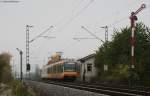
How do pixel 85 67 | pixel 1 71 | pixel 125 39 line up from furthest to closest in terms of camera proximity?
pixel 1 71, pixel 85 67, pixel 125 39

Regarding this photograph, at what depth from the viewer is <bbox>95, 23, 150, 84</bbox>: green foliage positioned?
2062 inches

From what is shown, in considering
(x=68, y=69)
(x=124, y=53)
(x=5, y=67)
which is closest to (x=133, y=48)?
(x=124, y=53)

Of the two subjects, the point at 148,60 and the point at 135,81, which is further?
the point at 148,60

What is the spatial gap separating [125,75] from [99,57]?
11670mm

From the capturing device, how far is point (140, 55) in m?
53.6

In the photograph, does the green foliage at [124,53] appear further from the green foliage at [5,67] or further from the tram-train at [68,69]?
the green foliage at [5,67]

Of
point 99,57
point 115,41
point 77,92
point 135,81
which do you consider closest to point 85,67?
point 99,57

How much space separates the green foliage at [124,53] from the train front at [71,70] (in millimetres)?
3761

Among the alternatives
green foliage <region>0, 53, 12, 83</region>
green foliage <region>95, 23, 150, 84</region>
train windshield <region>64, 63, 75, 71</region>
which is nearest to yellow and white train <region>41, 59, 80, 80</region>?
train windshield <region>64, 63, 75, 71</region>

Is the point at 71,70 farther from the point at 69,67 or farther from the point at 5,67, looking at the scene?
the point at 5,67

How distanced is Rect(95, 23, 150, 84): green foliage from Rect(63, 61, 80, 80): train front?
12.3ft

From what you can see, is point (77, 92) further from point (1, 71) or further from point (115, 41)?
point (1, 71)

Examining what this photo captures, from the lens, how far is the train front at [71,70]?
197 feet

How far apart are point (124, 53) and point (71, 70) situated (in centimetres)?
844
